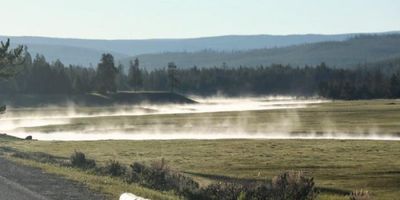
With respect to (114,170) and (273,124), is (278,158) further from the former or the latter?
(273,124)

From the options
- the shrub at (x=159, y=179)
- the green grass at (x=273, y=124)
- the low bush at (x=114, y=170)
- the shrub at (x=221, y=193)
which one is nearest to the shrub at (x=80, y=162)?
the low bush at (x=114, y=170)

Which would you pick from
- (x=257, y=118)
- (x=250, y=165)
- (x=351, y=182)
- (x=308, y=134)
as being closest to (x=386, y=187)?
(x=351, y=182)

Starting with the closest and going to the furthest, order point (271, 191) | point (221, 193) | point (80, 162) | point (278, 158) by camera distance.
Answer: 1. point (221, 193)
2. point (271, 191)
3. point (80, 162)
4. point (278, 158)

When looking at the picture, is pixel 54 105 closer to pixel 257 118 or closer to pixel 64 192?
pixel 257 118

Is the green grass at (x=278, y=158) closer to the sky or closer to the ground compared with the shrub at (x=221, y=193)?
closer to the ground

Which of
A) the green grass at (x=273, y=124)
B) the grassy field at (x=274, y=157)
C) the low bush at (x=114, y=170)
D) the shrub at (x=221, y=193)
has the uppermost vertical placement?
the green grass at (x=273, y=124)

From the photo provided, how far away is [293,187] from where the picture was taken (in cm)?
2402

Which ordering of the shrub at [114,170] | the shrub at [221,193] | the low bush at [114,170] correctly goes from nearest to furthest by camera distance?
1. the shrub at [221,193]
2. the low bush at [114,170]
3. the shrub at [114,170]

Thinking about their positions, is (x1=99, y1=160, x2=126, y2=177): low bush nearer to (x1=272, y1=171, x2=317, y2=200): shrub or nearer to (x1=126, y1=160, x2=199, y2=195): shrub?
(x1=126, y1=160, x2=199, y2=195): shrub

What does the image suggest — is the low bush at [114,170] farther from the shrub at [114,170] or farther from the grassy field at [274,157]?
the grassy field at [274,157]

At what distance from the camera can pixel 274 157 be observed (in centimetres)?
5172

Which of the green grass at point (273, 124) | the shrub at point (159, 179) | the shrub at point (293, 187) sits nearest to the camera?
the shrub at point (293, 187)

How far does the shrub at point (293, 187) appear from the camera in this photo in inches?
936

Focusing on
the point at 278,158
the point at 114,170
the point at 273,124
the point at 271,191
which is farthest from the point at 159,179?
the point at 273,124
